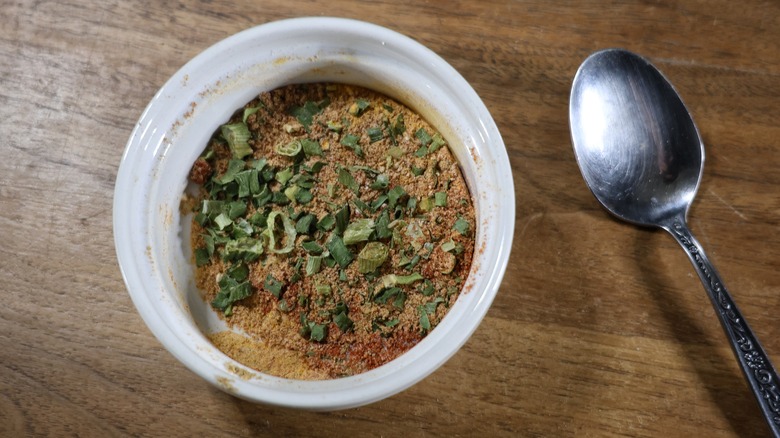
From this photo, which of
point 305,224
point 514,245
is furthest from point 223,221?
point 514,245

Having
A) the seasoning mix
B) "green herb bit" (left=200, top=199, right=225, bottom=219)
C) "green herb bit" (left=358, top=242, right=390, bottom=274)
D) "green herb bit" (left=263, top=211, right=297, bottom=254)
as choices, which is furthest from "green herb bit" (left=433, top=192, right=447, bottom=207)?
"green herb bit" (left=200, top=199, right=225, bottom=219)

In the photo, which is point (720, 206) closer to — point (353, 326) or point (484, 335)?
point (484, 335)

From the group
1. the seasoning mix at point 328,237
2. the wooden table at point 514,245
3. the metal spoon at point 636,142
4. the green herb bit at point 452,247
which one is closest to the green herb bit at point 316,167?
the seasoning mix at point 328,237

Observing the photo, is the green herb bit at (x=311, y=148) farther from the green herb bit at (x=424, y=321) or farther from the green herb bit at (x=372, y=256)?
the green herb bit at (x=424, y=321)

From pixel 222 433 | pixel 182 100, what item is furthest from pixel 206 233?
pixel 222 433

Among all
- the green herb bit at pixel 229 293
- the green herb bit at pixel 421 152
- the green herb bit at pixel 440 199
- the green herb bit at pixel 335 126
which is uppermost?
the green herb bit at pixel 421 152

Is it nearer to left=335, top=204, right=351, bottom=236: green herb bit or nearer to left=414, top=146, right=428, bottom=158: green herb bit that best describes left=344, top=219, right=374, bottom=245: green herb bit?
left=335, top=204, right=351, bottom=236: green herb bit
